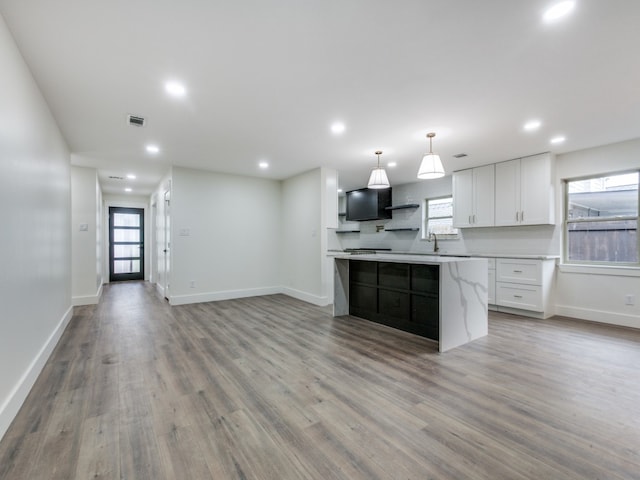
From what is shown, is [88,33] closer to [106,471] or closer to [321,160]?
[106,471]

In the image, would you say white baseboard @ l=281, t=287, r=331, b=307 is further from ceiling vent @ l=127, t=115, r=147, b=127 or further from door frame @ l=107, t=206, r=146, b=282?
door frame @ l=107, t=206, r=146, b=282

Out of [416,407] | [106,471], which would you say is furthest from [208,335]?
[416,407]

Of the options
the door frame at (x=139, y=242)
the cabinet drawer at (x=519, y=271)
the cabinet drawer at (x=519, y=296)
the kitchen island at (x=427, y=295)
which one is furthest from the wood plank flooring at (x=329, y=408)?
the door frame at (x=139, y=242)

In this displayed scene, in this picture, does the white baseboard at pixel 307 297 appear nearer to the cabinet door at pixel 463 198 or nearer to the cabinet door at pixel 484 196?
the cabinet door at pixel 463 198

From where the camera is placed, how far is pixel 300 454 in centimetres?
162

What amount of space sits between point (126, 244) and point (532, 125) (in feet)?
31.4

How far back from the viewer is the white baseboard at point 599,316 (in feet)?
13.2

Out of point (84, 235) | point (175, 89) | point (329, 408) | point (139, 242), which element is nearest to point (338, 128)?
point (175, 89)

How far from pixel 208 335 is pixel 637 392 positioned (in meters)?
4.03

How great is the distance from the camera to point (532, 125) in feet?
11.3

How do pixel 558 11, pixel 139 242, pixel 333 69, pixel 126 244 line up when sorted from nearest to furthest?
1. pixel 558 11
2. pixel 333 69
3. pixel 126 244
4. pixel 139 242

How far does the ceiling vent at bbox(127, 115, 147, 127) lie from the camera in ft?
10.5

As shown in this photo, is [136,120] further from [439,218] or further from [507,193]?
[439,218]

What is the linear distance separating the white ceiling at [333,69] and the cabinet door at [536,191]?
1.89 feet
